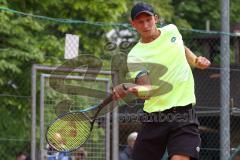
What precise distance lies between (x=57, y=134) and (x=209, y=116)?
3.24 meters

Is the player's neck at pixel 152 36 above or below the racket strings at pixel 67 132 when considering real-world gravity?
above

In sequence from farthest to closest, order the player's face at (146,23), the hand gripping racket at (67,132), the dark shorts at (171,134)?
the hand gripping racket at (67,132), the player's face at (146,23), the dark shorts at (171,134)

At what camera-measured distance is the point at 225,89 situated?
861 cm

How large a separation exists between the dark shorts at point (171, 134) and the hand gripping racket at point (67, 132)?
1215mm

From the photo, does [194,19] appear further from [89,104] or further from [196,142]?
[196,142]

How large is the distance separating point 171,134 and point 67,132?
5.95ft

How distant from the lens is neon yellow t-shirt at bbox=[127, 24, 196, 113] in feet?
18.2

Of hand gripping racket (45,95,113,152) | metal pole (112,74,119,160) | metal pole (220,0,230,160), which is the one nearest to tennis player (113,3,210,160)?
hand gripping racket (45,95,113,152)

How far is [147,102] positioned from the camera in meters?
5.72

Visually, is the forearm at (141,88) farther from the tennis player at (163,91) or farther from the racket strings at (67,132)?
the racket strings at (67,132)

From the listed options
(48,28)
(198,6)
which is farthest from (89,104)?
(198,6)

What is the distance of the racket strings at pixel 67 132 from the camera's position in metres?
6.89

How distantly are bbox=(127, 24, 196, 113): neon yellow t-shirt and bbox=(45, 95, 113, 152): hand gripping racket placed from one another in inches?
50.4

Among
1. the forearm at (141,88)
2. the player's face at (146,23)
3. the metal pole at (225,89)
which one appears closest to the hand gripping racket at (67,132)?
the forearm at (141,88)
